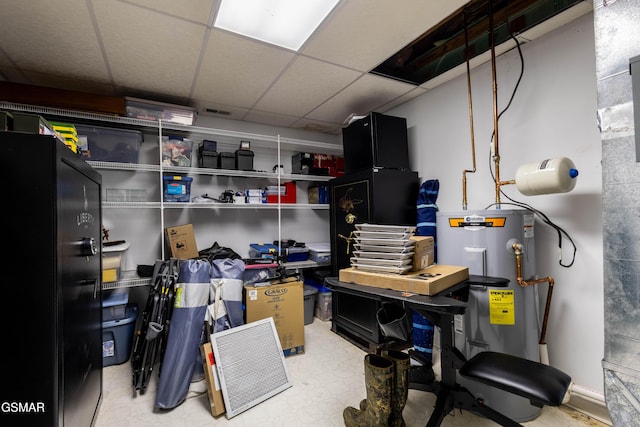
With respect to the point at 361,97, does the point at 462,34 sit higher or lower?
higher

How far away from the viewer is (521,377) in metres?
1.11

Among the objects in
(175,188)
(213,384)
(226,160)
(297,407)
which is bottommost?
(297,407)

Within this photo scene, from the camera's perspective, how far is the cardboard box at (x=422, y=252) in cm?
137

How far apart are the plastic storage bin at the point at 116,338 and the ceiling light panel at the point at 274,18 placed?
239 centimetres

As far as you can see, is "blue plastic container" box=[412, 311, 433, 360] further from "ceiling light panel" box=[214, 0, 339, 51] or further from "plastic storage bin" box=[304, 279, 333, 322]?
"ceiling light panel" box=[214, 0, 339, 51]

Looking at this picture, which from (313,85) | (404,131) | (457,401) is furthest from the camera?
(404,131)

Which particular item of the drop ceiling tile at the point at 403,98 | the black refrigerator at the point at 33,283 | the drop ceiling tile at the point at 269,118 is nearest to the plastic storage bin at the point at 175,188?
the drop ceiling tile at the point at 269,118

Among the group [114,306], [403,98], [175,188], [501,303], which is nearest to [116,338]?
[114,306]

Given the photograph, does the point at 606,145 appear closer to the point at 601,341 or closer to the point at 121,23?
the point at 601,341

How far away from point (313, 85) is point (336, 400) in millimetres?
2471

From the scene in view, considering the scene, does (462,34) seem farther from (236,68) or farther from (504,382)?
(504,382)

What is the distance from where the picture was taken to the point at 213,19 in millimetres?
1677

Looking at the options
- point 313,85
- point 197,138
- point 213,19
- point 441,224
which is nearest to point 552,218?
point 441,224

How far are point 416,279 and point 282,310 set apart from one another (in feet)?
5.17
